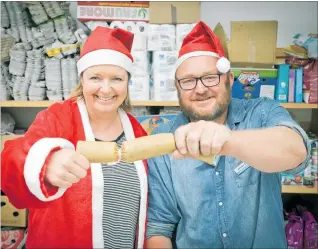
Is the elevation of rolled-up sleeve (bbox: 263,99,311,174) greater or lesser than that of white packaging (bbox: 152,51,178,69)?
lesser

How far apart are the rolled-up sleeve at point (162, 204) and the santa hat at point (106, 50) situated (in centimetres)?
38

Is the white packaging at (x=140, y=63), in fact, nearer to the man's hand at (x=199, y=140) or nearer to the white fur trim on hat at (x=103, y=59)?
the white fur trim on hat at (x=103, y=59)

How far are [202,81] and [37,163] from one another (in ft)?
2.16

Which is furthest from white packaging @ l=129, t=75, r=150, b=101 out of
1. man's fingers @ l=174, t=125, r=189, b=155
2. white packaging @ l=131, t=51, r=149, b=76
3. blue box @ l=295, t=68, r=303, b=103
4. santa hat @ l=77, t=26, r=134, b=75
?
man's fingers @ l=174, t=125, r=189, b=155

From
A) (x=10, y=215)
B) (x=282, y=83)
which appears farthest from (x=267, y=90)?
(x=10, y=215)

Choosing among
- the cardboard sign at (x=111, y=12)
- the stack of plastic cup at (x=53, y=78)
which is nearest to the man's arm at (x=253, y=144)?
the cardboard sign at (x=111, y=12)

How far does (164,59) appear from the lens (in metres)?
1.91

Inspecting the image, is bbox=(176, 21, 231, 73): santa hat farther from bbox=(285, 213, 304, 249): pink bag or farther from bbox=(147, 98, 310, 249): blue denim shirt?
bbox=(285, 213, 304, 249): pink bag

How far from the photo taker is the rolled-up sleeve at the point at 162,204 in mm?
1069

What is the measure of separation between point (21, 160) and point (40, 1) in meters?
1.69

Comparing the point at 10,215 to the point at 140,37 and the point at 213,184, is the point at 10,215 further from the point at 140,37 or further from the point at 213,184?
the point at 213,184

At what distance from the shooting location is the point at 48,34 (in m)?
Result: 2.02

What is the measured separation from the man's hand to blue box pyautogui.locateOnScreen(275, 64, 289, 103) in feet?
4.90

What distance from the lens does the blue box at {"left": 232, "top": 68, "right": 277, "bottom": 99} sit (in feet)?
6.29
